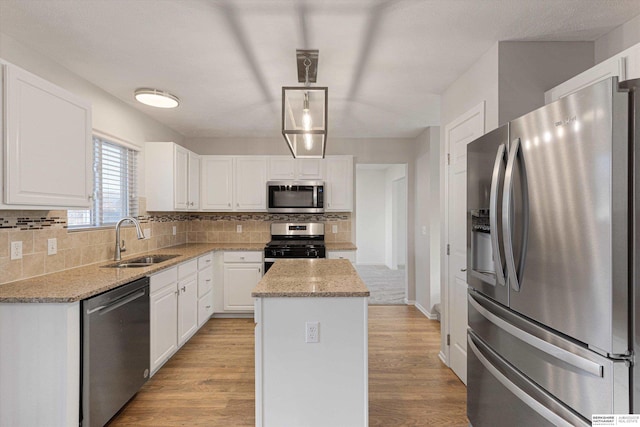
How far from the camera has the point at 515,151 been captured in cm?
135

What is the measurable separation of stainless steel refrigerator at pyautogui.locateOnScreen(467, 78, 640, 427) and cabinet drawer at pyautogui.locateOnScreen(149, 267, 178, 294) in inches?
92.6

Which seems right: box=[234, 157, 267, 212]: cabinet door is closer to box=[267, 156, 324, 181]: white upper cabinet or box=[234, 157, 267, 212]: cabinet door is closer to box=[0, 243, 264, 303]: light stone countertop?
box=[267, 156, 324, 181]: white upper cabinet

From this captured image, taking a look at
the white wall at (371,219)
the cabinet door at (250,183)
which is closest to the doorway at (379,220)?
the white wall at (371,219)

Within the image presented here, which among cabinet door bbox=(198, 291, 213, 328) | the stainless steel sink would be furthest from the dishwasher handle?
cabinet door bbox=(198, 291, 213, 328)

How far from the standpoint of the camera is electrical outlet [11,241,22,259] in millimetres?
1985

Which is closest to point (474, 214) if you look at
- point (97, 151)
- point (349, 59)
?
point (349, 59)

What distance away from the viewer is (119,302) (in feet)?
6.65

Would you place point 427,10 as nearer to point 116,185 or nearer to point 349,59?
point 349,59

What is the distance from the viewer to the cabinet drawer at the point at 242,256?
4.04 meters

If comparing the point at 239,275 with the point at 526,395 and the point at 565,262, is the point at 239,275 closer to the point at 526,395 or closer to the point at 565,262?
the point at 526,395

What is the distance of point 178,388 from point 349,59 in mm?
2825

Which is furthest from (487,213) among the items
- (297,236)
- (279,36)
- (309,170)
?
(297,236)

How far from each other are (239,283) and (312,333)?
255cm

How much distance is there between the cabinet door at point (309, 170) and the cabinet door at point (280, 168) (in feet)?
0.32
